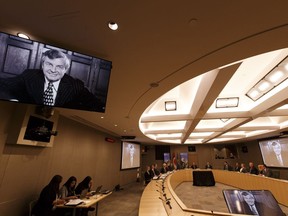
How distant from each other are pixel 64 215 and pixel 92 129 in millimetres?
3489

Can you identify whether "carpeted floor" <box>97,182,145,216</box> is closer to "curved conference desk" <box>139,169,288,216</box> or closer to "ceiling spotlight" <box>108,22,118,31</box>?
"curved conference desk" <box>139,169,288,216</box>

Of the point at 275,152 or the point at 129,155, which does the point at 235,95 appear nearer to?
the point at 275,152

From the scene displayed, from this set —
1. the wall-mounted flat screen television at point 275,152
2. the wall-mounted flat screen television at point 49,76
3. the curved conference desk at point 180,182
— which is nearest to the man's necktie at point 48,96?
the wall-mounted flat screen television at point 49,76

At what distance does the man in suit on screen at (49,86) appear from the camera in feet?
5.11

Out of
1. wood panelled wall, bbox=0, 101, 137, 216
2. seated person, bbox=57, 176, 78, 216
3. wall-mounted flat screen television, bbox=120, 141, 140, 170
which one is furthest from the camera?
wall-mounted flat screen television, bbox=120, 141, 140, 170

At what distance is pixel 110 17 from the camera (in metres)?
1.54

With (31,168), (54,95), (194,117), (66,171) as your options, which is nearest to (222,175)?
(194,117)

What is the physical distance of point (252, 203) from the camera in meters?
2.14

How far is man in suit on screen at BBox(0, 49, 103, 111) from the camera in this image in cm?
156

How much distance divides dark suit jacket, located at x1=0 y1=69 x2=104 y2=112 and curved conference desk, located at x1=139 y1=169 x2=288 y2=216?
2.10m

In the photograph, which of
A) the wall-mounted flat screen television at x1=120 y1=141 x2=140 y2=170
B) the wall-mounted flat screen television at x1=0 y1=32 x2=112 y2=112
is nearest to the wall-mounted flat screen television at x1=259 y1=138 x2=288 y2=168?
the wall-mounted flat screen television at x1=120 y1=141 x2=140 y2=170

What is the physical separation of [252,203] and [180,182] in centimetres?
866

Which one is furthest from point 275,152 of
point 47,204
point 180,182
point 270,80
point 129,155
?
point 47,204

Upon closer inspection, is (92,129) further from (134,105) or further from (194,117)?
(194,117)
